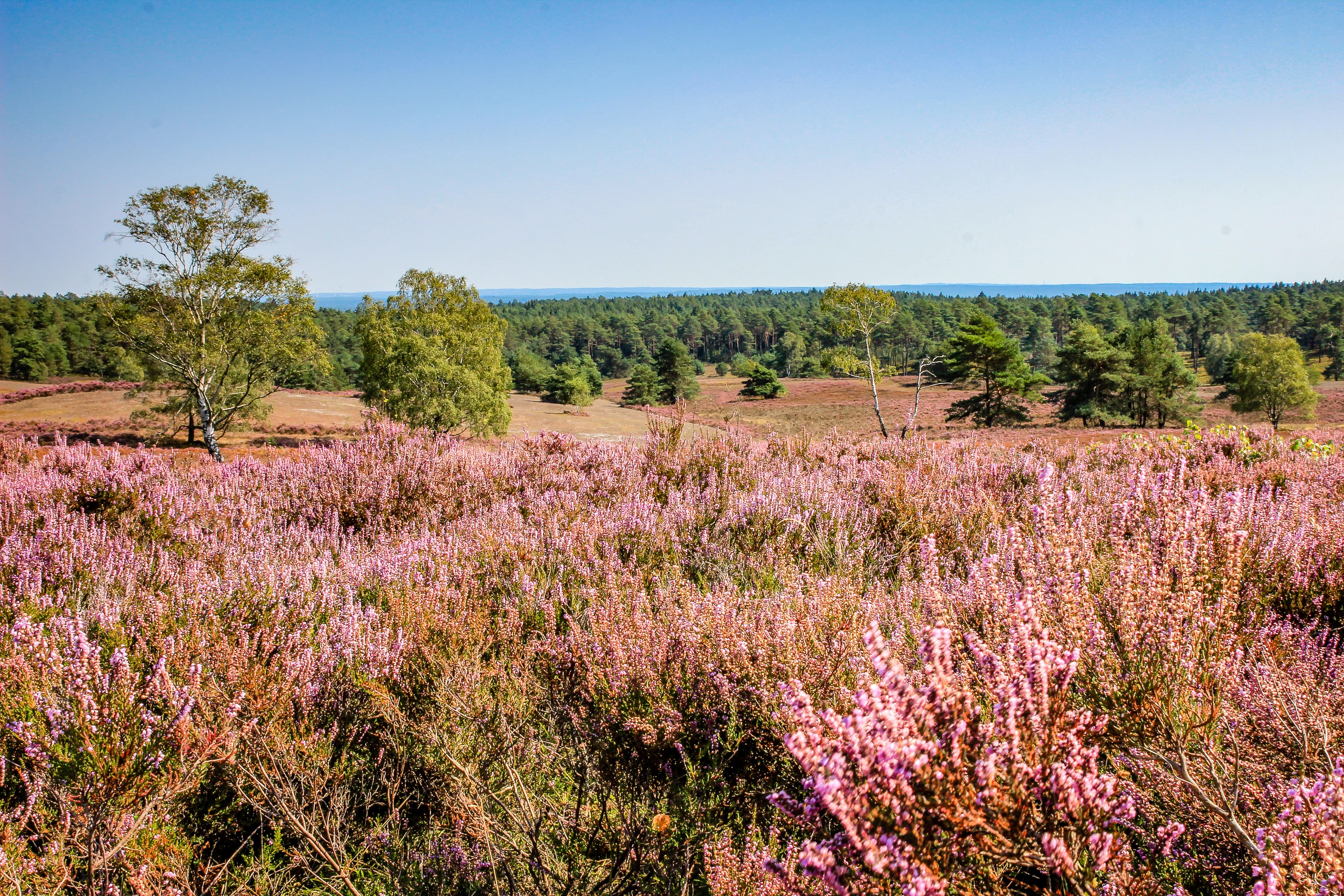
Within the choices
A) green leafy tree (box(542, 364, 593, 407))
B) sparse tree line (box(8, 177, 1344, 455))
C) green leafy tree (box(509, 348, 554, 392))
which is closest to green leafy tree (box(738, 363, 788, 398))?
sparse tree line (box(8, 177, 1344, 455))

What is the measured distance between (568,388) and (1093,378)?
4475 centimetres

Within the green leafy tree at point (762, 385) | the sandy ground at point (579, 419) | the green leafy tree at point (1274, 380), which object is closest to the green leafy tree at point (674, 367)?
the green leafy tree at point (762, 385)

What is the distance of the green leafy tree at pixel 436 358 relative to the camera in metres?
28.1

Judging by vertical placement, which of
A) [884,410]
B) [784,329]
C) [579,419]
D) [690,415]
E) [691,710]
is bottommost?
[884,410]

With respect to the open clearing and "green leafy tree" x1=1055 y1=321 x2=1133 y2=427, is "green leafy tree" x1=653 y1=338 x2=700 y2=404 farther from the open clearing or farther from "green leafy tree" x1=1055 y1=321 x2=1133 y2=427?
"green leafy tree" x1=1055 y1=321 x2=1133 y2=427

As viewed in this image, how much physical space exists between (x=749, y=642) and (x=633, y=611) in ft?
2.19

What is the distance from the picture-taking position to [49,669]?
8.82ft

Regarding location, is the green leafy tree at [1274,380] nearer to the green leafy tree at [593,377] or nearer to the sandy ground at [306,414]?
the sandy ground at [306,414]

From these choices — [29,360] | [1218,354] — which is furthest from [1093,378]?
[29,360]

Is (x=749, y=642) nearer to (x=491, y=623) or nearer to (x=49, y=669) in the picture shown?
(x=491, y=623)

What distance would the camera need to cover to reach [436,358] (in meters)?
28.4

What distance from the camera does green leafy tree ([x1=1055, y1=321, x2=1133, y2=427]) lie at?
4856cm

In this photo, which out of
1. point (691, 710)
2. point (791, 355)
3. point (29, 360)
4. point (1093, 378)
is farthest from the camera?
point (791, 355)

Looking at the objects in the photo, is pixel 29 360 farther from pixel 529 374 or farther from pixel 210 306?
pixel 210 306
